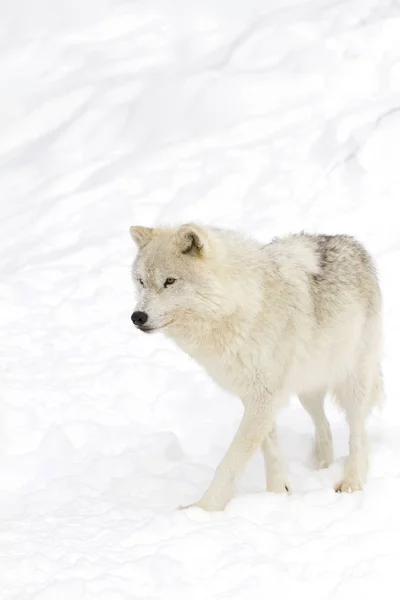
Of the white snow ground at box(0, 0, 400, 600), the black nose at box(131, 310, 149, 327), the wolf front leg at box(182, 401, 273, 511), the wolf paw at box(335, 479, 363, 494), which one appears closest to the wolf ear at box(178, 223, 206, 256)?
the black nose at box(131, 310, 149, 327)

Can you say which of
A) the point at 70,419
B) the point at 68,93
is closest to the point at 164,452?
the point at 70,419

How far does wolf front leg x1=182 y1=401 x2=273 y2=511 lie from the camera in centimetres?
528

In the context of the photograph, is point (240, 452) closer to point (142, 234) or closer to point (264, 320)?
point (264, 320)

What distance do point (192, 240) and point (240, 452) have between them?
4.51 feet

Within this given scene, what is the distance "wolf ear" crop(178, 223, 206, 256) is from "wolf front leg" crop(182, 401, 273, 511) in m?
1.06

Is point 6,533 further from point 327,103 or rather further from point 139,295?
point 327,103

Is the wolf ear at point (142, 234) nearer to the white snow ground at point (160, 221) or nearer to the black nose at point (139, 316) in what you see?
the black nose at point (139, 316)

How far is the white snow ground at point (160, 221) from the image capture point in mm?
4566

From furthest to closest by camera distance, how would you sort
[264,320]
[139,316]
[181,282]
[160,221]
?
[160,221] < [264,320] < [181,282] < [139,316]

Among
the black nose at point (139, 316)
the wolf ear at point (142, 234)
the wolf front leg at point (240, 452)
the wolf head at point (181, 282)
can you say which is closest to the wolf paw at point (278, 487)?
the wolf front leg at point (240, 452)

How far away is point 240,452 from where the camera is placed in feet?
17.6

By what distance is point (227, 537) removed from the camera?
4.72 metres

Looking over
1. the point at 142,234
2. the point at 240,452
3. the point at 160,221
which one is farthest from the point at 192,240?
the point at 160,221

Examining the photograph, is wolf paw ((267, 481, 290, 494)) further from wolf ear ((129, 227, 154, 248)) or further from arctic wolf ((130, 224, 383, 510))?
wolf ear ((129, 227, 154, 248))
